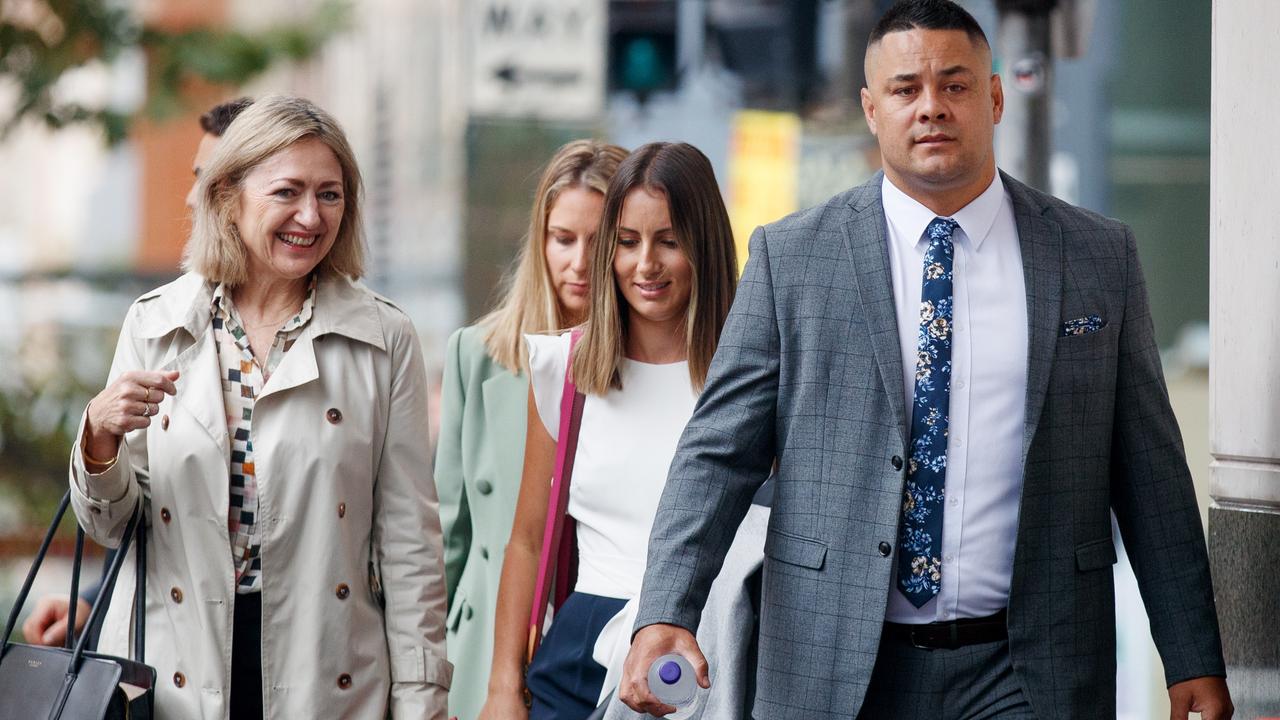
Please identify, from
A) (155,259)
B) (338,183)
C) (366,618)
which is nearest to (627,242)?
(338,183)

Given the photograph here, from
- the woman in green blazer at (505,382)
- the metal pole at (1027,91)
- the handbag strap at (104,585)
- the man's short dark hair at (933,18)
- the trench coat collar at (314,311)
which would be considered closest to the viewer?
the man's short dark hair at (933,18)

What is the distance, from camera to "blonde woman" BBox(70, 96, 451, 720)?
365 centimetres

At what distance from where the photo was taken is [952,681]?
321cm

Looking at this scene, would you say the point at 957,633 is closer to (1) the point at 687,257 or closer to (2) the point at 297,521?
(1) the point at 687,257

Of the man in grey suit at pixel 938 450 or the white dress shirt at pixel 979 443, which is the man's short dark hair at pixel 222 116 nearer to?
the man in grey suit at pixel 938 450

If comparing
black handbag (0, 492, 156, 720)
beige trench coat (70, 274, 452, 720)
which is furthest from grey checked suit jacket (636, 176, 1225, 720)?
black handbag (0, 492, 156, 720)

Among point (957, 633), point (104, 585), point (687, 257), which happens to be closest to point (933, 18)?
point (687, 257)

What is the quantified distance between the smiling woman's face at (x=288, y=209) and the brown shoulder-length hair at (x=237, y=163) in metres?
0.02

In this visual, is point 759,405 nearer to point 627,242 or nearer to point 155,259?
point 627,242

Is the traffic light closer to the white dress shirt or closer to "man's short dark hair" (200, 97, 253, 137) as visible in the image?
"man's short dark hair" (200, 97, 253, 137)

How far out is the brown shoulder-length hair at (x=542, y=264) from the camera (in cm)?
501

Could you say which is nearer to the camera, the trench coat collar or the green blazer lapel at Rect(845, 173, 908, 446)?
the green blazer lapel at Rect(845, 173, 908, 446)

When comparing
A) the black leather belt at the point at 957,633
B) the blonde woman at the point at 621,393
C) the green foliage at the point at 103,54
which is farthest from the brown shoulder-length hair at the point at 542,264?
the green foliage at the point at 103,54

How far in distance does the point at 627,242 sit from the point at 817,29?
7.50 m
